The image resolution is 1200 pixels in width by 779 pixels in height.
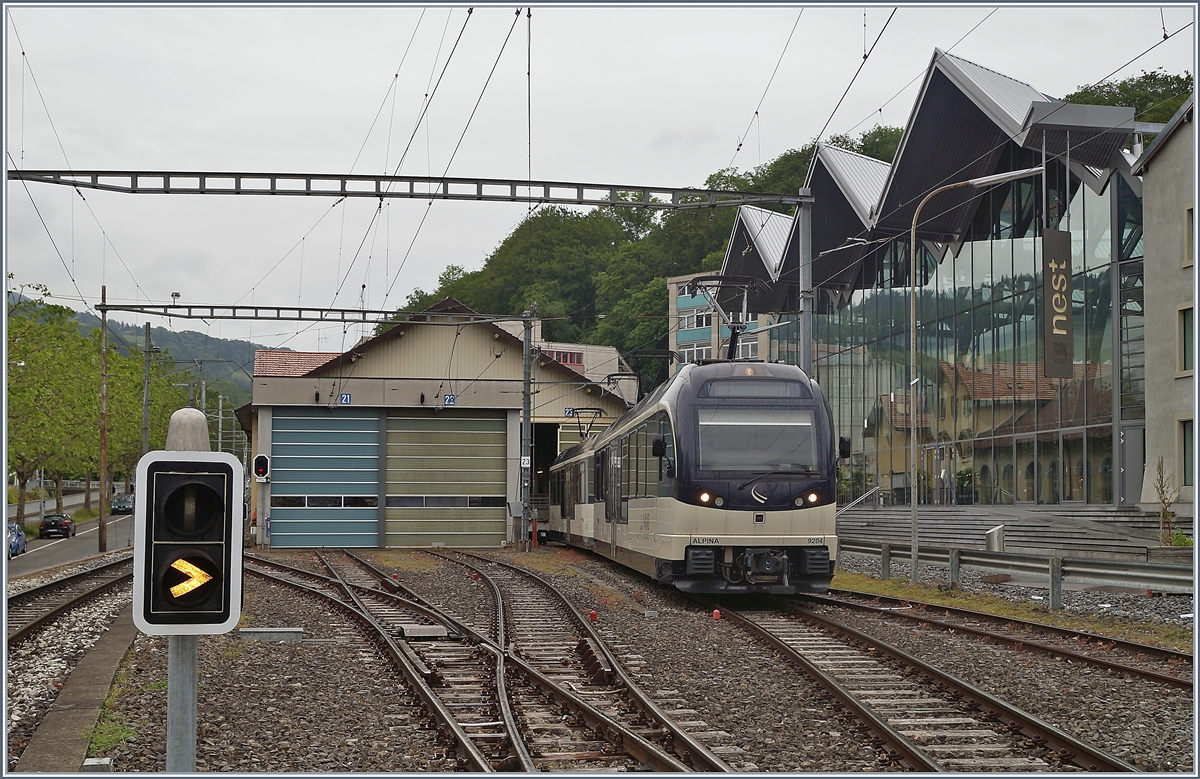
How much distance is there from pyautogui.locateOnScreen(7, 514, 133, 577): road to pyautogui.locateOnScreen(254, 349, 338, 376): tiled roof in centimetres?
973

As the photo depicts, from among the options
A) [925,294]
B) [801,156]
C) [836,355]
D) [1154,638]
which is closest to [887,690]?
[1154,638]

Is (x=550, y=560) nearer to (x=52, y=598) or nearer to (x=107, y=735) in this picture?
(x=52, y=598)

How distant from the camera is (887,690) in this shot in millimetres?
10492

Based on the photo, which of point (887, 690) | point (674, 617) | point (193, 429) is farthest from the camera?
point (674, 617)

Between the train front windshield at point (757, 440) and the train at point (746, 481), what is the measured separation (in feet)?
0.05

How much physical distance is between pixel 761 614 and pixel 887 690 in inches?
265

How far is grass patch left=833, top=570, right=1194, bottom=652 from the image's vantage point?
14727 millimetres

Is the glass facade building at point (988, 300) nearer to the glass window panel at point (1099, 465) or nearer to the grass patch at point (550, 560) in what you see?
the glass window panel at point (1099, 465)

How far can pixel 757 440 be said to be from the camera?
17.7m

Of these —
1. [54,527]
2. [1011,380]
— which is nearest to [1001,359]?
[1011,380]

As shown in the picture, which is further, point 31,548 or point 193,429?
point 31,548

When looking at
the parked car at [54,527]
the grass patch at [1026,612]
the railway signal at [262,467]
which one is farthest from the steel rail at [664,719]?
the parked car at [54,527]

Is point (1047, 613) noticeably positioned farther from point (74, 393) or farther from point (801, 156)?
point (801, 156)

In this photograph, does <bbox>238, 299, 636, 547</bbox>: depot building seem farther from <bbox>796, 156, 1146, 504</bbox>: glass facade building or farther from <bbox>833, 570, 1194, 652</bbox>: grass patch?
<bbox>833, 570, 1194, 652</bbox>: grass patch
